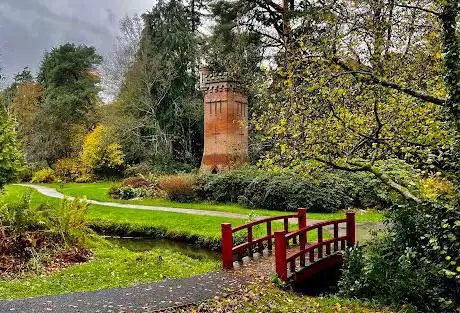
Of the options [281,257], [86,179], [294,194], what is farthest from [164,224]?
[86,179]

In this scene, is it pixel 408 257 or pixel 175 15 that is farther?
pixel 175 15

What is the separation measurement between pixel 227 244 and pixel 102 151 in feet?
93.0

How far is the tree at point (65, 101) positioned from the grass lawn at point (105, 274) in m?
31.8

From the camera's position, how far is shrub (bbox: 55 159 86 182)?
38.9 meters

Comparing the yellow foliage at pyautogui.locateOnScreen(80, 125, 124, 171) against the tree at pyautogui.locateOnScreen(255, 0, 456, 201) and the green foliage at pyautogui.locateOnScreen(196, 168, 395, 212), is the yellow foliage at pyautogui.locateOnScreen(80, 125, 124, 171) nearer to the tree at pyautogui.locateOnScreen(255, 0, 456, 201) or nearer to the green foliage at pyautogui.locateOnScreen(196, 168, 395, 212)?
the green foliage at pyautogui.locateOnScreen(196, 168, 395, 212)

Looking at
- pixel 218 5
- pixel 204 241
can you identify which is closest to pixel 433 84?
pixel 204 241

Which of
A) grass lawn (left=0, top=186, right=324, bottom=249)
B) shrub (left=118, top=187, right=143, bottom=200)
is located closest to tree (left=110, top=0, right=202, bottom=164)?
shrub (left=118, top=187, right=143, bottom=200)

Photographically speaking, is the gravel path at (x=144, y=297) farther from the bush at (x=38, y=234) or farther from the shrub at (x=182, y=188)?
the shrub at (x=182, y=188)

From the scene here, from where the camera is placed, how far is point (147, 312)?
6.81m

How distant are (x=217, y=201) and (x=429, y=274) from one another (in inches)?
613

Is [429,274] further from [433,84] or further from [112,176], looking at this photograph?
[112,176]

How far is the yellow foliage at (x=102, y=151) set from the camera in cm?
3512

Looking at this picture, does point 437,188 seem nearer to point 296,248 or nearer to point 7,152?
point 296,248

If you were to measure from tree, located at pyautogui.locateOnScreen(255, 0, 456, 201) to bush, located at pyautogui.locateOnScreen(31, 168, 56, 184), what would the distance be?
34.8 m
